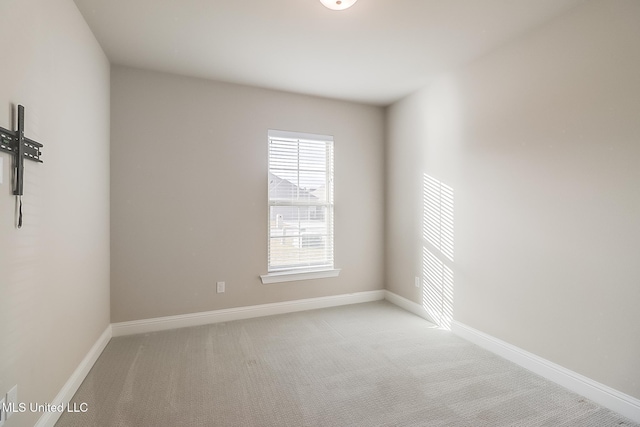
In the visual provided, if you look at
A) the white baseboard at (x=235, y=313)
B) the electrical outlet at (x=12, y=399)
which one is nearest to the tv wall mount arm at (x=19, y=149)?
the electrical outlet at (x=12, y=399)

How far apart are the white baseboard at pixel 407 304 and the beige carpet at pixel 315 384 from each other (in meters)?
0.41

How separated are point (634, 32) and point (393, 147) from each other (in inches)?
98.9

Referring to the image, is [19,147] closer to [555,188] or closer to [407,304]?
[555,188]

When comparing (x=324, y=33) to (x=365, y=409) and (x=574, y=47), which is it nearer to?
(x=574, y=47)

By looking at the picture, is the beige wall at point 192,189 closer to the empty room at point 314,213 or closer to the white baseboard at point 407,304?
the empty room at point 314,213

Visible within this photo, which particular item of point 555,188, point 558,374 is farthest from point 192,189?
point 558,374

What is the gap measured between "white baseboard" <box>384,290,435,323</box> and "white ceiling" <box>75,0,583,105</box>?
2689 millimetres

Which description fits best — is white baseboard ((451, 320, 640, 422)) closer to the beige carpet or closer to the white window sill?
the beige carpet

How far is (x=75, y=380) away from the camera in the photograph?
2.14m

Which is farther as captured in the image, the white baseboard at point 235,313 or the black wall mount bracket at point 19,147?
the white baseboard at point 235,313

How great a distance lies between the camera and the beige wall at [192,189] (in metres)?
3.13

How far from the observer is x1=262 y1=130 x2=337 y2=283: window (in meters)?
3.80

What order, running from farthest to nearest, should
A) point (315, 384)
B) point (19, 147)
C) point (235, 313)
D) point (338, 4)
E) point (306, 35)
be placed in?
point (235, 313) < point (306, 35) < point (315, 384) < point (338, 4) < point (19, 147)

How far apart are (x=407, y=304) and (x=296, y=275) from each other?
4.85ft
